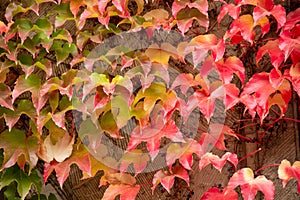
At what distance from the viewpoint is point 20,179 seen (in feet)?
5.69

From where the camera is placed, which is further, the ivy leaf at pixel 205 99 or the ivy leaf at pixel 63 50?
the ivy leaf at pixel 63 50

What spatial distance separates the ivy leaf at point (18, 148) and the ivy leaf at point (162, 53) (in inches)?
17.8

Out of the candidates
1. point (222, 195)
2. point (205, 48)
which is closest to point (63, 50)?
point (205, 48)

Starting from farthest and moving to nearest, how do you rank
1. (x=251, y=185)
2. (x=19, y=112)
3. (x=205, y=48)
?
(x=19, y=112), (x=205, y=48), (x=251, y=185)

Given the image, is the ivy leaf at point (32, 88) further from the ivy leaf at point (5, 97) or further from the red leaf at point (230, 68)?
the red leaf at point (230, 68)

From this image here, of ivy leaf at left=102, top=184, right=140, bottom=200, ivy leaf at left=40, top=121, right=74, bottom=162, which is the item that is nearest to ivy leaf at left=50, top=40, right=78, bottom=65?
ivy leaf at left=40, top=121, right=74, bottom=162

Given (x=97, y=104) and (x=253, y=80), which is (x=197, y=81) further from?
(x=97, y=104)

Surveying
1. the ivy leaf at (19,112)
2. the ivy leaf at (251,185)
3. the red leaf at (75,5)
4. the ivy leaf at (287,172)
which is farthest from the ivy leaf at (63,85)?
the ivy leaf at (287,172)

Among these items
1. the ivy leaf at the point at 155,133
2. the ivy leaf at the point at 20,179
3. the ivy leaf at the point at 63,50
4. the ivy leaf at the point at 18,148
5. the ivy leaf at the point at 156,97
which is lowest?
the ivy leaf at the point at 20,179

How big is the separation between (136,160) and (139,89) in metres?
0.23

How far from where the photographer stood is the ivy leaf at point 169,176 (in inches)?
63.4

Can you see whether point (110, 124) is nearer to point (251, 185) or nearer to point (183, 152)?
point (183, 152)

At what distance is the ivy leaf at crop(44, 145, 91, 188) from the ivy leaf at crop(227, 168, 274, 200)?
0.44m

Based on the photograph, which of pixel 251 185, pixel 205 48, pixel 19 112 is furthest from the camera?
pixel 19 112
